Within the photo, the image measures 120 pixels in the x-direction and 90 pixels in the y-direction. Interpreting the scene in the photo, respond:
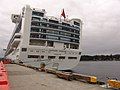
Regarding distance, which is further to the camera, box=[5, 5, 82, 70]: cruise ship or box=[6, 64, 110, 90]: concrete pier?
box=[5, 5, 82, 70]: cruise ship

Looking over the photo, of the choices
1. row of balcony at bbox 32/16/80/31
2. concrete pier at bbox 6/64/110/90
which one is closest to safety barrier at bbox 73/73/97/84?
concrete pier at bbox 6/64/110/90

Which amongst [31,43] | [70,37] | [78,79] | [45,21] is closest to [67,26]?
[70,37]

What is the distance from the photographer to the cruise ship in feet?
132

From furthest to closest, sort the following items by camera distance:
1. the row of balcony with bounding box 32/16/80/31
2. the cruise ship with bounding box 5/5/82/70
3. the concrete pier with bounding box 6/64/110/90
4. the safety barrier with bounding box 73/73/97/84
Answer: the row of balcony with bounding box 32/16/80/31, the cruise ship with bounding box 5/5/82/70, the safety barrier with bounding box 73/73/97/84, the concrete pier with bounding box 6/64/110/90

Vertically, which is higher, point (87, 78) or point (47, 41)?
point (47, 41)

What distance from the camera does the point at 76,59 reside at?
153ft

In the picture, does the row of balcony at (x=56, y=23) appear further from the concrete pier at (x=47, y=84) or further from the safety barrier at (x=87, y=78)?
the safety barrier at (x=87, y=78)

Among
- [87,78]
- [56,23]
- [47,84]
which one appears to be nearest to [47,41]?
[56,23]

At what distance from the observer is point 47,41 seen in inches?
1645

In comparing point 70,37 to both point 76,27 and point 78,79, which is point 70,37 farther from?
point 78,79

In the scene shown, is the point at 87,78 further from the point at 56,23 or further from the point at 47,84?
the point at 56,23

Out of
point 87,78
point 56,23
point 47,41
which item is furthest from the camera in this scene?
point 56,23

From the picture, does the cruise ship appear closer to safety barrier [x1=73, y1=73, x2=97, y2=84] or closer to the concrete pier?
safety barrier [x1=73, y1=73, x2=97, y2=84]

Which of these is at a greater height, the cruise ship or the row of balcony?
the row of balcony
